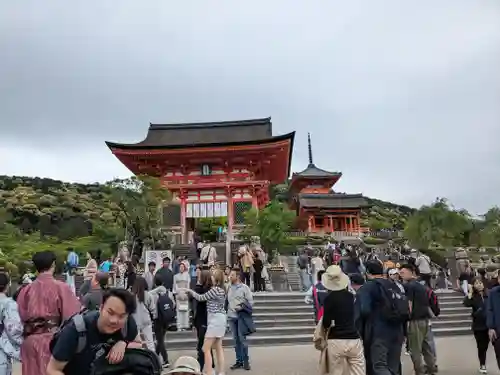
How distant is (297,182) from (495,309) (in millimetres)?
50954

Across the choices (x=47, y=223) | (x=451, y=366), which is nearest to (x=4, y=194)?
(x=47, y=223)

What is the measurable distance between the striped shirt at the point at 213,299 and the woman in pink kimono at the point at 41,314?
2716 millimetres

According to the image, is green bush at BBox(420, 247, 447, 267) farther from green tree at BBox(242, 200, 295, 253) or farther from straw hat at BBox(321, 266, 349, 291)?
straw hat at BBox(321, 266, 349, 291)

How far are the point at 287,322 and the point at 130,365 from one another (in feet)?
33.1

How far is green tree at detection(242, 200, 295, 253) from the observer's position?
24.0m

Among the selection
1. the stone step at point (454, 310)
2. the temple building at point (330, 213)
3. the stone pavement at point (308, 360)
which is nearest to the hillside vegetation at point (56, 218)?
the temple building at point (330, 213)

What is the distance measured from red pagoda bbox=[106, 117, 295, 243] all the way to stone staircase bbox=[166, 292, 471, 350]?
42.7ft

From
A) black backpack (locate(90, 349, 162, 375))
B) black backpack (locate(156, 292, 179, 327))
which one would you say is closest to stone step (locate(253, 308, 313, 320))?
black backpack (locate(156, 292, 179, 327))

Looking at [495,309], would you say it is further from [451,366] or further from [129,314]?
[129,314]

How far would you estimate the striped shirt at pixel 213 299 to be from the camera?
22.4 ft

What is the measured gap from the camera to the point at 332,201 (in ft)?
161

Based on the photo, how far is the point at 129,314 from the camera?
106 inches

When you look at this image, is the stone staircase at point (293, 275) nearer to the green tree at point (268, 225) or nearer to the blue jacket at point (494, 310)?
the green tree at point (268, 225)

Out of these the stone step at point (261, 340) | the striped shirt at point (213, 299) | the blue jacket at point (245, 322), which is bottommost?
the stone step at point (261, 340)
